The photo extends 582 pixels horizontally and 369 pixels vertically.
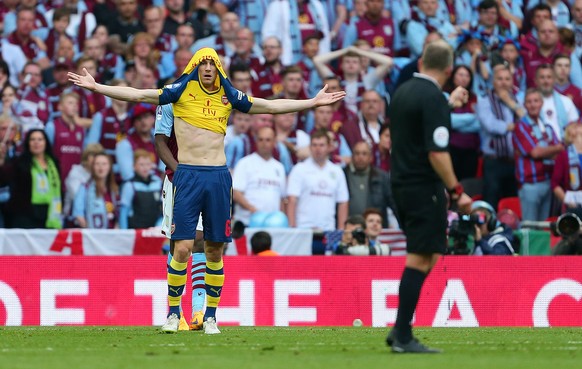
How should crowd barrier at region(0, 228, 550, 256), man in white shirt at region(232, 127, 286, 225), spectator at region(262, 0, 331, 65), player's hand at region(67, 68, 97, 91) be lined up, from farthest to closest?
spectator at region(262, 0, 331, 65) < man in white shirt at region(232, 127, 286, 225) < crowd barrier at region(0, 228, 550, 256) < player's hand at region(67, 68, 97, 91)

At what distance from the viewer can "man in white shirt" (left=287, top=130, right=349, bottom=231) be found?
1873 centimetres

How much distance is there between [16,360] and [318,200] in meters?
9.32

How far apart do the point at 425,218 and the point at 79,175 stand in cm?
963

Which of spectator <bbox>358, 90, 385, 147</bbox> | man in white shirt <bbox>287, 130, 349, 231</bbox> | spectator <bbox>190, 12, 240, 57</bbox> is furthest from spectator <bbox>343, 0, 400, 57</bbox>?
man in white shirt <bbox>287, 130, 349, 231</bbox>

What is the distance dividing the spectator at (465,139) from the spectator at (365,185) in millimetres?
1589

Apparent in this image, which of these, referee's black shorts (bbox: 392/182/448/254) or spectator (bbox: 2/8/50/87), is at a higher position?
spectator (bbox: 2/8/50/87)

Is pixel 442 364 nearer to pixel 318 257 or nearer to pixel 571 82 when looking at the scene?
pixel 318 257

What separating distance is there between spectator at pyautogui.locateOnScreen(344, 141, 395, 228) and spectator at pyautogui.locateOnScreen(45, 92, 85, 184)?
3.76 metres

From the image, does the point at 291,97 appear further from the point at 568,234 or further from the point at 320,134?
the point at 568,234

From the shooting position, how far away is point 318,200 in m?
18.8

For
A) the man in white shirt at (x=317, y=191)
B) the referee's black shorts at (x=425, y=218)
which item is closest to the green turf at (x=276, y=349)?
the referee's black shorts at (x=425, y=218)

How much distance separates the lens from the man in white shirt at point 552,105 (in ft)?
66.2

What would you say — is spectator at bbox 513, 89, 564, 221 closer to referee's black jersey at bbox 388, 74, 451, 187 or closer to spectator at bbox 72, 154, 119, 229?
spectator at bbox 72, 154, 119, 229

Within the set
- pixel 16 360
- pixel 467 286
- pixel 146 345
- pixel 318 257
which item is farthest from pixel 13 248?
pixel 16 360
